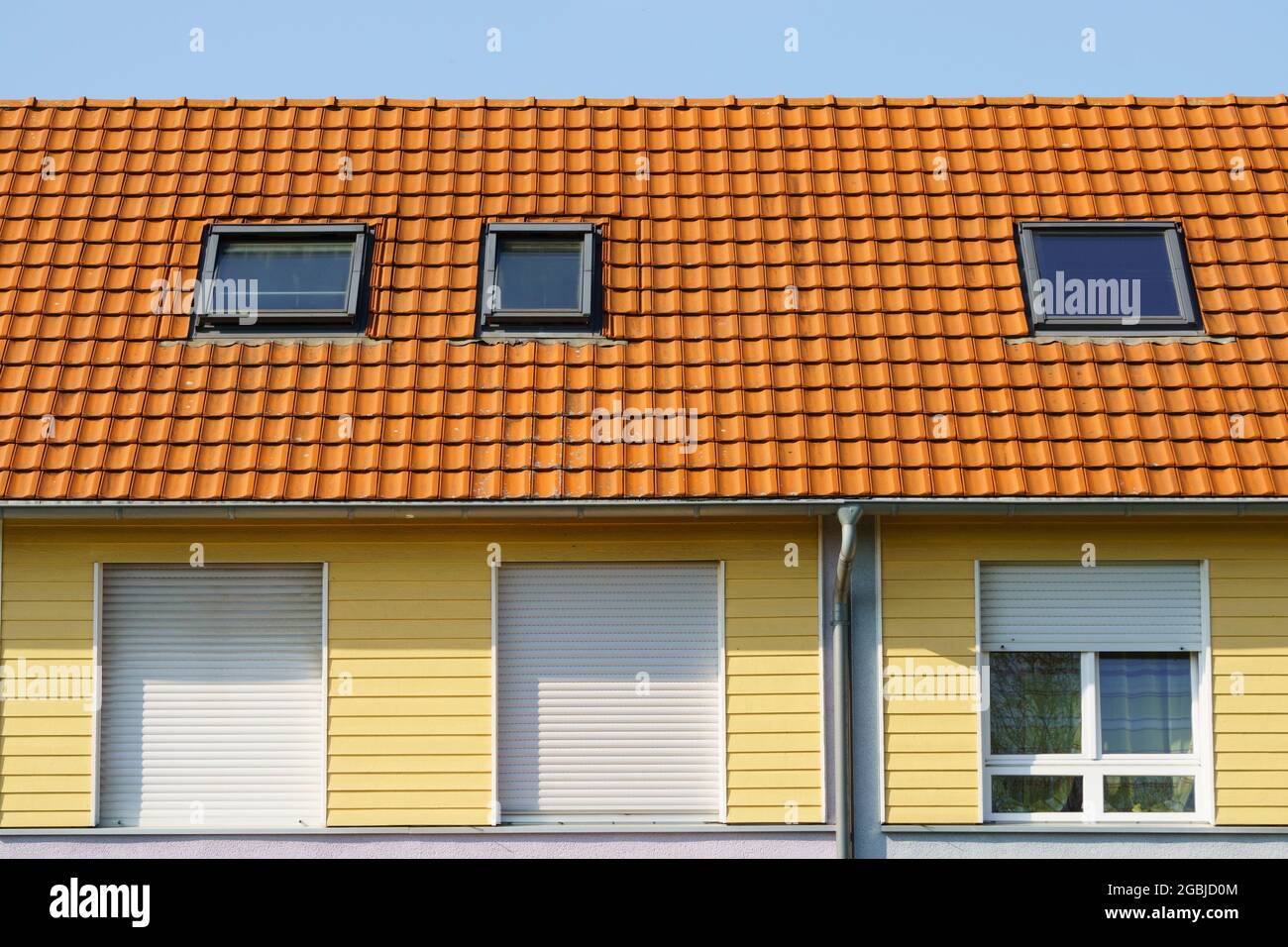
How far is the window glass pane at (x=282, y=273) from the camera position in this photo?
10641 millimetres

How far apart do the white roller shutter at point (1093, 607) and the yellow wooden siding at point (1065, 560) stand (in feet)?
0.36

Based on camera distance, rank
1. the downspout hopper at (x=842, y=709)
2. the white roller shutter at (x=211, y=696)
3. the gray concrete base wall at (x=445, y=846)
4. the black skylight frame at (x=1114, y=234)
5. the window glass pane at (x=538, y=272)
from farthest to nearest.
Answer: the window glass pane at (x=538, y=272), the black skylight frame at (x=1114, y=234), the white roller shutter at (x=211, y=696), the gray concrete base wall at (x=445, y=846), the downspout hopper at (x=842, y=709)

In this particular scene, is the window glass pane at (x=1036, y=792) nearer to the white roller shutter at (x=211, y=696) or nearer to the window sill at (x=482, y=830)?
the window sill at (x=482, y=830)

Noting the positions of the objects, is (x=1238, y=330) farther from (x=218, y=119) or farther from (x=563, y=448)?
(x=218, y=119)

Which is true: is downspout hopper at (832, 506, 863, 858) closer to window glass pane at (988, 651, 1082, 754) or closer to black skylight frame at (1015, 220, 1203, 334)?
window glass pane at (988, 651, 1082, 754)

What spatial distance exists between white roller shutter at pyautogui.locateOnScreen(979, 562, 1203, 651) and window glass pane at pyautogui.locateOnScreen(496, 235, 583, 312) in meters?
3.50

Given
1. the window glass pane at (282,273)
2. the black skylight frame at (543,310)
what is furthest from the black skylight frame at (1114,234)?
the window glass pane at (282,273)

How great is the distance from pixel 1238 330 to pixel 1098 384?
1.17 metres

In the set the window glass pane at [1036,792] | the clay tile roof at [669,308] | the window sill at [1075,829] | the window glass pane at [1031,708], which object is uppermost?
the clay tile roof at [669,308]

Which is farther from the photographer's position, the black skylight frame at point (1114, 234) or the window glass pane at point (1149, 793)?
the black skylight frame at point (1114, 234)

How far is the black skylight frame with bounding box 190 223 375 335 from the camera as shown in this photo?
412 inches

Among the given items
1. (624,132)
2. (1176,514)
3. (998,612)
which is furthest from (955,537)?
(624,132)

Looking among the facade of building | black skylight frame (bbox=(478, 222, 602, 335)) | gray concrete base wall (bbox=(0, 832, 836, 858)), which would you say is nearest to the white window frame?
the facade of building

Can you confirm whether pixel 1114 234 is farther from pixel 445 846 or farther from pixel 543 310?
pixel 445 846
